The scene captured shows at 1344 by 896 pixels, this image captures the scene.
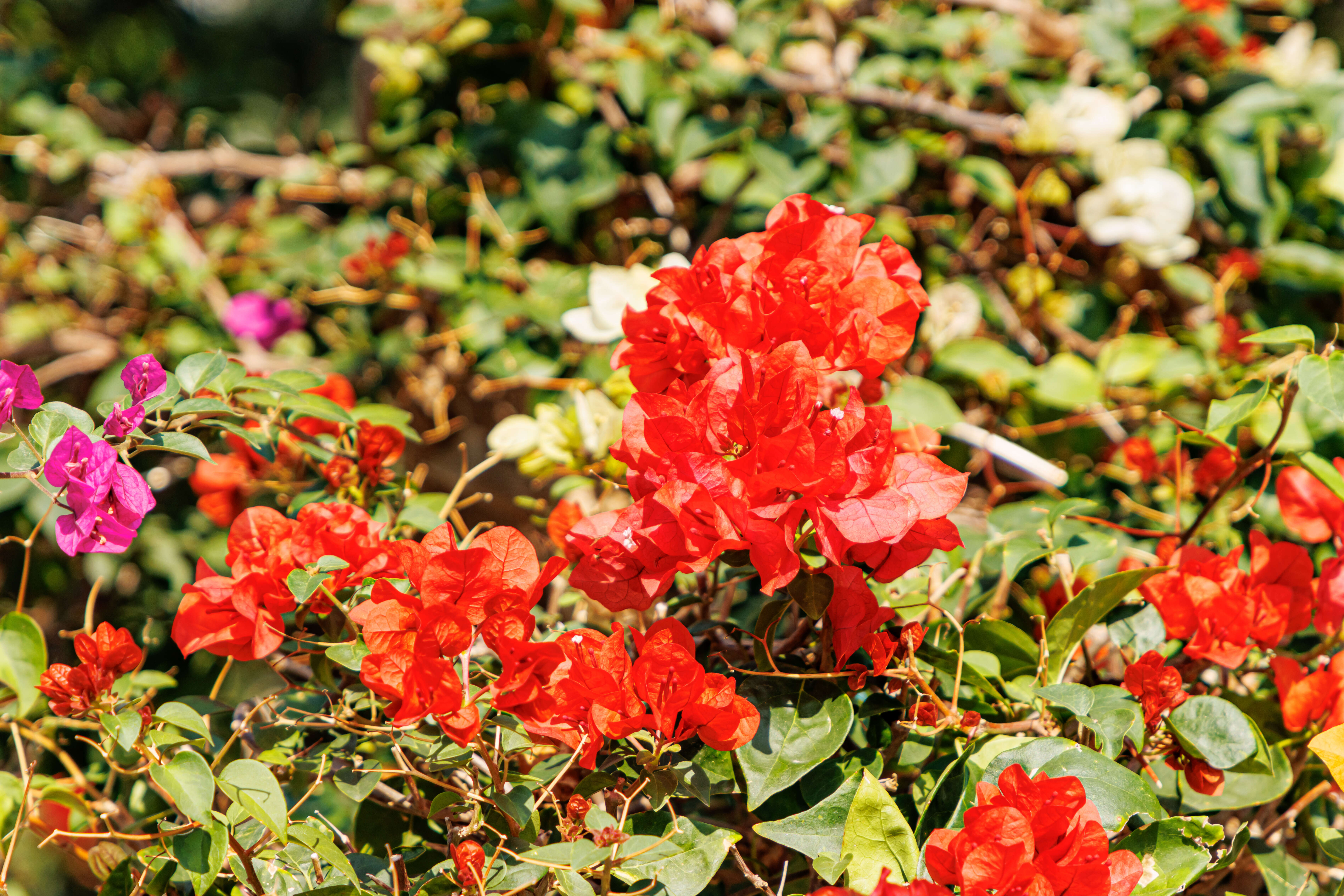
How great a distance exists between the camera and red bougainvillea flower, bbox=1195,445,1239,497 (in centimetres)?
71

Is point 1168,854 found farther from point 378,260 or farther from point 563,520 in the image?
point 378,260

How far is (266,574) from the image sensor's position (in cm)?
54

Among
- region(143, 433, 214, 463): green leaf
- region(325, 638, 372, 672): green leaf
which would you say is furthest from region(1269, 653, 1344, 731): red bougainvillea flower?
region(143, 433, 214, 463): green leaf

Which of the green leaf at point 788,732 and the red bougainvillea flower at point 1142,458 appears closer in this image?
the green leaf at point 788,732

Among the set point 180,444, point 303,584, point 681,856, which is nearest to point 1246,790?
point 681,856

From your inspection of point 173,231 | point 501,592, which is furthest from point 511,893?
point 173,231

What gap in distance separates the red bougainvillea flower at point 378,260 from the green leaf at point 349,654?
77 centimetres

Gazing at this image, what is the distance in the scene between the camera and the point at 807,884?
59 cm

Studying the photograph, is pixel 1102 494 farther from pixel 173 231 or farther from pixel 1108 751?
pixel 173 231

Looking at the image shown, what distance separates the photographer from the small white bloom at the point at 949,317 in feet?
3.25

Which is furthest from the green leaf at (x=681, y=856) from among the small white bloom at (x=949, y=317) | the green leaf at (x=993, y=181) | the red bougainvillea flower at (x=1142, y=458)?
the green leaf at (x=993, y=181)

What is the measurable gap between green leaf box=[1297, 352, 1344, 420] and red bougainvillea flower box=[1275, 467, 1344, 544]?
110 mm

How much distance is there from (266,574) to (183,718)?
0.09m

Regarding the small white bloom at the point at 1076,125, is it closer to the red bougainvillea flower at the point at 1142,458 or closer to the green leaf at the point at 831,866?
the red bougainvillea flower at the point at 1142,458
